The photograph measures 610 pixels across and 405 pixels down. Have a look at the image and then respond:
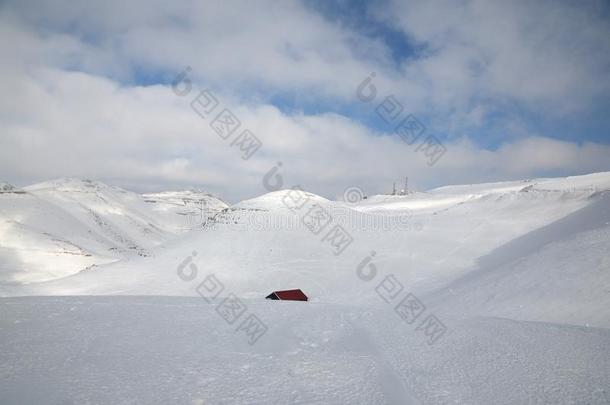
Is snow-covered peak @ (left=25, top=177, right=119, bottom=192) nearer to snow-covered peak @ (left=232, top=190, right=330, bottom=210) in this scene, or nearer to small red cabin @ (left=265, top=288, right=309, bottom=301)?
snow-covered peak @ (left=232, top=190, right=330, bottom=210)

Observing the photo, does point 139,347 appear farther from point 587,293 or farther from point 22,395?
point 587,293

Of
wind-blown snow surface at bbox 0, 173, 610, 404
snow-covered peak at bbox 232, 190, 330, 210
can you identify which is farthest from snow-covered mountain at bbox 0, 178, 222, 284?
wind-blown snow surface at bbox 0, 173, 610, 404

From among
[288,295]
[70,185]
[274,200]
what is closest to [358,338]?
[288,295]

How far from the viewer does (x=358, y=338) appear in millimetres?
11125

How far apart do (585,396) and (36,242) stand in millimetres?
79740

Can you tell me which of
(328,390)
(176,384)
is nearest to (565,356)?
(328,390)

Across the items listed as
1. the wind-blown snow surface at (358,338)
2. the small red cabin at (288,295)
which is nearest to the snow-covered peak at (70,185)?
the wind-blown snow surface at (358,338)

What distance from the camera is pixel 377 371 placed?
836 cm

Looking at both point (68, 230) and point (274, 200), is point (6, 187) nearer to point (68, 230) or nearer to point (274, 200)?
point (68, 230)

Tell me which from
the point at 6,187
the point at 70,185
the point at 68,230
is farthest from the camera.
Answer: the point at 70,185

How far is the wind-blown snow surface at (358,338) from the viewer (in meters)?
7.17

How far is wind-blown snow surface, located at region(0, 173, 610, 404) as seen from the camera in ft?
23.5

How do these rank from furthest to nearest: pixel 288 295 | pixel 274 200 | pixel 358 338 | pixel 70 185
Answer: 1. pixel 70 185
2. pixel 274 200
3. pixel 288 295
4. pixel 358 338

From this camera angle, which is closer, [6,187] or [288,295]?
[288,295]
